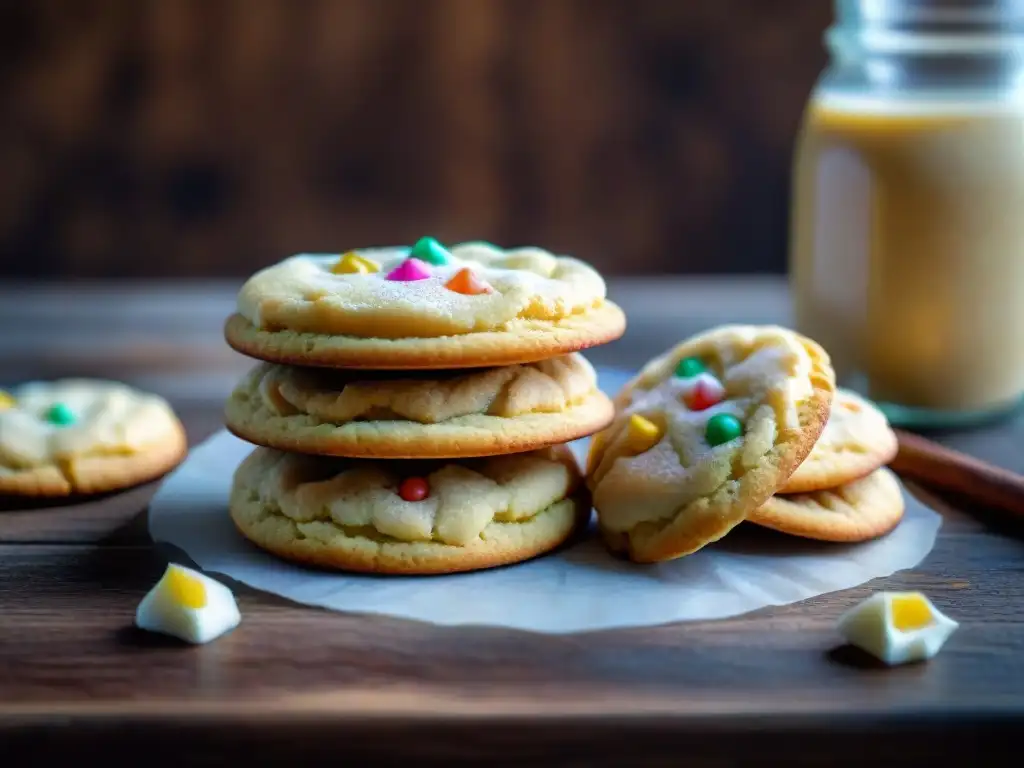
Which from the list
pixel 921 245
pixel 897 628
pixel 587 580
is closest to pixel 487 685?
pixel 587 580

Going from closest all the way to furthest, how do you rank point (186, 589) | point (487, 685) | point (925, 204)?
point (487, 685)
point (186, 589)
point (925, 204)

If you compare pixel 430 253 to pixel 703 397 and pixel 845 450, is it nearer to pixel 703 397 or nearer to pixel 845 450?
pixel 703 397

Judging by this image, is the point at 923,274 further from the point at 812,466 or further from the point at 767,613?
the point at 767,613

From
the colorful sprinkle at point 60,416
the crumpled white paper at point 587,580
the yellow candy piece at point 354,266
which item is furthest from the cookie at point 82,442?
the yellow candy piece at point 354,266

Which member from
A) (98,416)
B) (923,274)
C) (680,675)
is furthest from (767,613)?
(98,416)

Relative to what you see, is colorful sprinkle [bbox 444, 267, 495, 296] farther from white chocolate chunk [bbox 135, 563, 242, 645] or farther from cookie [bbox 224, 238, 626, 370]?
white chocolate chunk [bbox 135, 563, 242, 645]

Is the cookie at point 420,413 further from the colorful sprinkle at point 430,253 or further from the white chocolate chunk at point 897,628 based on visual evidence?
the white chocolate chunk at point 897,628
